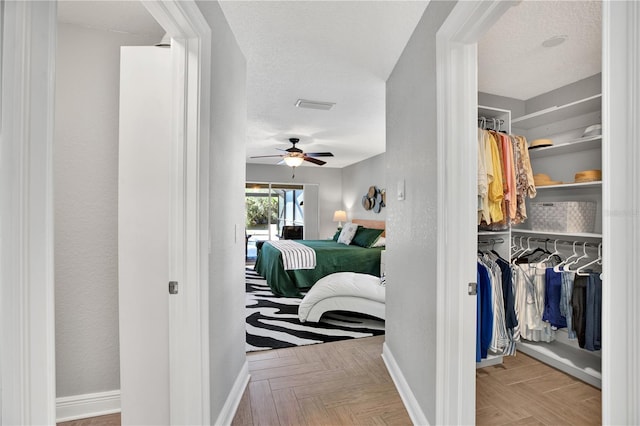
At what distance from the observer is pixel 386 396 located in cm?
206

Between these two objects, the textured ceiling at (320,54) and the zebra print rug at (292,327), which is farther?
the zebra print rug at (292,327)

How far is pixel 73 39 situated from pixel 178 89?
1105mm

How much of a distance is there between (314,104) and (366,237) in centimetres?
283

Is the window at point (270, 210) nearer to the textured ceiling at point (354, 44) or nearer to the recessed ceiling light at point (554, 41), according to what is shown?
the textured ceiling at point (354, 44)

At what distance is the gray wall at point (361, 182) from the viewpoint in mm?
6379

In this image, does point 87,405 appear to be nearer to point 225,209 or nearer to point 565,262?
point 225,209

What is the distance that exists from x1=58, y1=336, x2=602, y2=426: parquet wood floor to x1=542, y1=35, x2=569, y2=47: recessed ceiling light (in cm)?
246

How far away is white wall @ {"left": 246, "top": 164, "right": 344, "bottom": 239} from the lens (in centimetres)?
784

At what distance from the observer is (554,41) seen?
207cm

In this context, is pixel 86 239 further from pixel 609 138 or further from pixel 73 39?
pixel 609 138

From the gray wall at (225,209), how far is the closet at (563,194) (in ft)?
6.18

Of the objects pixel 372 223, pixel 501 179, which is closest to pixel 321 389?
pixel 501 179

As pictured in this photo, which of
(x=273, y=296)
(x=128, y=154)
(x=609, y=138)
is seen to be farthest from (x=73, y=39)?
Result: (x=273, y=296)

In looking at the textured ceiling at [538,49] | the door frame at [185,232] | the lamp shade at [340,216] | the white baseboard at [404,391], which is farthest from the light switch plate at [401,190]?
A: the lamp shade at [340,216]
